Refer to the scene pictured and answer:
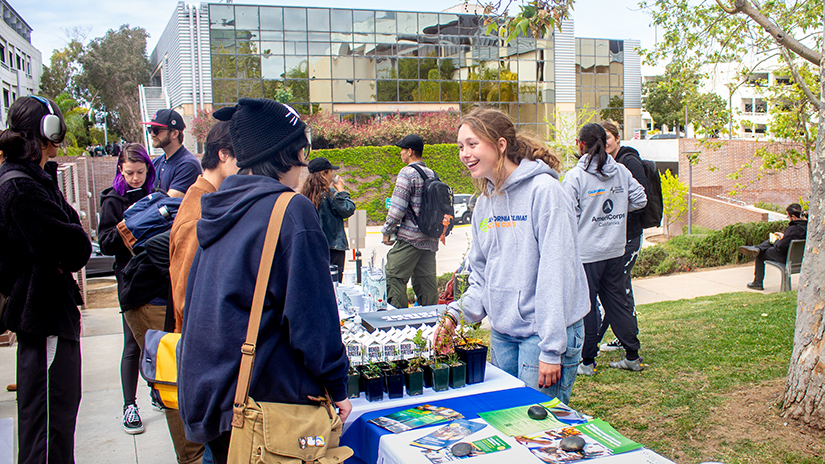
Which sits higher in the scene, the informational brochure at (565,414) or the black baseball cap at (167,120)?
the black baseball cap at (167,120)

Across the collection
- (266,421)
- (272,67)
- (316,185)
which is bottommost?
(266,421)

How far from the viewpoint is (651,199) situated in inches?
201

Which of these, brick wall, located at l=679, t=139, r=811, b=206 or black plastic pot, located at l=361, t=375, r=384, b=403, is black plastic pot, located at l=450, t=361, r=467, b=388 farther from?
brick wall, located at l=679, t=139, r=811, b=206

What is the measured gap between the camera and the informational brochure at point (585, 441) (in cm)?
186

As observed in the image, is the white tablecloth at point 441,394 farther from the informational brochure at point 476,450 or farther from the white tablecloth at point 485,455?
the informational brochure at point 476,450

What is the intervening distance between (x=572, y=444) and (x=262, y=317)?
1.09 metres

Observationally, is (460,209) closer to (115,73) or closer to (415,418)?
(415,418)

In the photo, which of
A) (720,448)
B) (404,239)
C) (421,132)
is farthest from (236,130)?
(421,132)

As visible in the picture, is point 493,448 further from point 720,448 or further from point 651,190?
point 651,190

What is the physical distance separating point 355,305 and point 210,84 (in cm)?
2800

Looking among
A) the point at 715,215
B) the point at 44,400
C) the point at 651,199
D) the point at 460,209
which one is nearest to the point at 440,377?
the point at 44,400

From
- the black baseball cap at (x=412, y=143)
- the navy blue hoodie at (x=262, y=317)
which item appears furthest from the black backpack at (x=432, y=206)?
the navy blue hoodie at (x=262, y=317)

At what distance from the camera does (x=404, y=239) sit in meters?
5.82

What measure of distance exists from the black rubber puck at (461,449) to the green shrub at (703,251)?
9696 mm
